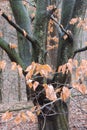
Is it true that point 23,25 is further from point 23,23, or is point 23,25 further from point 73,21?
point 73,21

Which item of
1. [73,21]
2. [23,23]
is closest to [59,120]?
[73,21]

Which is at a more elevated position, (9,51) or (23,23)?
(23,23)

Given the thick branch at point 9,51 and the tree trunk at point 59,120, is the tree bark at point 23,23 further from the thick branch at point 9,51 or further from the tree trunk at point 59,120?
the tree trunk at point 59,120

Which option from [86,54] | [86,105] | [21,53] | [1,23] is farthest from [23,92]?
[21,53]

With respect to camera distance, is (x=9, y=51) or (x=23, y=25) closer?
(x=9, y=51)

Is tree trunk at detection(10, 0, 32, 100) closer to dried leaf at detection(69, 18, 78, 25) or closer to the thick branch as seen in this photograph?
the thick branch

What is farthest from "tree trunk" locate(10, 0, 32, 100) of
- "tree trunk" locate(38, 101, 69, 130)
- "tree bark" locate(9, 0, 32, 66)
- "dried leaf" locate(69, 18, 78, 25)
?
"dried leaf" locate(69, 18, 78, 25)

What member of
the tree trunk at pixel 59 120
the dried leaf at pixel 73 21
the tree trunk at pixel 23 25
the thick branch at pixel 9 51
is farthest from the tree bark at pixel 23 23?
the tree trunk at pixel 59 120

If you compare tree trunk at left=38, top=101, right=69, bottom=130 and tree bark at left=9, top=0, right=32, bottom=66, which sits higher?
tree bark at left=9, top=0, right=32, bottom=66

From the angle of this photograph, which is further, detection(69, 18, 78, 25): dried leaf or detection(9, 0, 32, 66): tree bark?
detection(9, 0, 32, 66): tree bark

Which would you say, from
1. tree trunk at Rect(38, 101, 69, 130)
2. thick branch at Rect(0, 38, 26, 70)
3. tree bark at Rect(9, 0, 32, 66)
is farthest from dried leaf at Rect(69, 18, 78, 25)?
tree trunk at Rect(38, 101, 69, 130)

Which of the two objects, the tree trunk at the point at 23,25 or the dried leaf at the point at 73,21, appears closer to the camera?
the dried leaf at the point at 73,21

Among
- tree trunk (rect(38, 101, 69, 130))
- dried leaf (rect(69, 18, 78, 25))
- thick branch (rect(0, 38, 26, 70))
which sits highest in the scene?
dried leaf (rect(69, 18, 78, 25))

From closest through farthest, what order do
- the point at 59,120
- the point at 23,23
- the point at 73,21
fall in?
the point at 73,21, the point at 59,120, the point at 23,23
